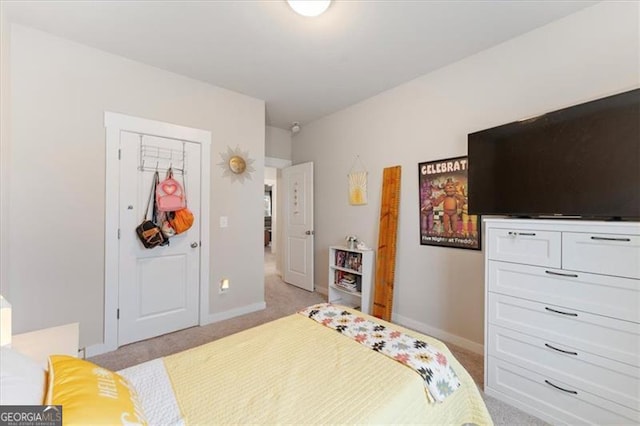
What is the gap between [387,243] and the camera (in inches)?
123

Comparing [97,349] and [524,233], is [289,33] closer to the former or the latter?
[524,233]

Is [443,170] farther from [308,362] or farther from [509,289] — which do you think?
[308,362]

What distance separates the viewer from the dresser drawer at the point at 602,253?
1361 mm

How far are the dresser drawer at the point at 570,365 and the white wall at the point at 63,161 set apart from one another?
3.28m

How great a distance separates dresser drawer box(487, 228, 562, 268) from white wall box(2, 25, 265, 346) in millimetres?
3101

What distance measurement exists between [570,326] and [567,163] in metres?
0.98

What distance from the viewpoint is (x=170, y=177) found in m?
2.76

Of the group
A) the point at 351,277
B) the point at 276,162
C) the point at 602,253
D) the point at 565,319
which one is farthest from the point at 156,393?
the point at 276,162

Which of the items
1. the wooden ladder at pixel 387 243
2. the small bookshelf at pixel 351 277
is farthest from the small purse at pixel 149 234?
the wooden ladder at pixel 387 243

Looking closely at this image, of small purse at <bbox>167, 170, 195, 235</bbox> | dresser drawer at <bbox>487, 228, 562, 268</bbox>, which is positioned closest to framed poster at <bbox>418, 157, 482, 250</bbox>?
dresser drawer at <bbox>487, 228, 562, 268</bbox>

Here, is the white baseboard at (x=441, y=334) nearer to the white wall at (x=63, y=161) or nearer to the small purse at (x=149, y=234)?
the small purse at (x=149, y=234)

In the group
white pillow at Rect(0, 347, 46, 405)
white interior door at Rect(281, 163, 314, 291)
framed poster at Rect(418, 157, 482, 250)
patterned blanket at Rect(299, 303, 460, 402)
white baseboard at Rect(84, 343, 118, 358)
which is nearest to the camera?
white pillow at Rect(0, 347, 46, 405)

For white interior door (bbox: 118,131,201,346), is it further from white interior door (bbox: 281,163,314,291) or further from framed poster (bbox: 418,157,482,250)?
framed poster (bbox: 418,157,482,250)

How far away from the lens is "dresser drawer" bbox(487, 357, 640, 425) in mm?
1414
